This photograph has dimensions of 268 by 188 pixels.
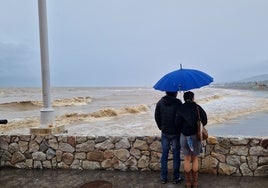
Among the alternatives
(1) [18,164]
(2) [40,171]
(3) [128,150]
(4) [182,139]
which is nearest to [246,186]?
(4) [182,139]

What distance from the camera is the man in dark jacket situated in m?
4.63

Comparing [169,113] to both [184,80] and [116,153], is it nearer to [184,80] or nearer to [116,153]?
[184,80]

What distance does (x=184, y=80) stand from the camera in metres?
4.30

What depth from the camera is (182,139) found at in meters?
4.45

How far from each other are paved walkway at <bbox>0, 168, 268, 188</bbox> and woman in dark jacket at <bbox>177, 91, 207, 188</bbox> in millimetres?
443

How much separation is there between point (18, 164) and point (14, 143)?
448mm

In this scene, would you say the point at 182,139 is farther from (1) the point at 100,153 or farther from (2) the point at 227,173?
(1) the point at 100,153

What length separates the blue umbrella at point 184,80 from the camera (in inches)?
167

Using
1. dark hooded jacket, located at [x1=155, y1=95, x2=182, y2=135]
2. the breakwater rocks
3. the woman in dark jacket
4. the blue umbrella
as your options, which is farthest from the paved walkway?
the blue umbrella

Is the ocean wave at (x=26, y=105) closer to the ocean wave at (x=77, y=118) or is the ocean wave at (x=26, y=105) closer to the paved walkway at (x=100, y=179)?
the ocean wave at (x=77, y=118)

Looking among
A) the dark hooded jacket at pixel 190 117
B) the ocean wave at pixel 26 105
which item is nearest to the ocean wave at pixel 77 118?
the ocean wave at pixel 26 105

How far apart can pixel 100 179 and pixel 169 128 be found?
1631 millimetres

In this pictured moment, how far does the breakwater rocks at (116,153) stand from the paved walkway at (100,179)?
0.15 m

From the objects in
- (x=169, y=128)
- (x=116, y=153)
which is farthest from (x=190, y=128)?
(x=116, y=153)
